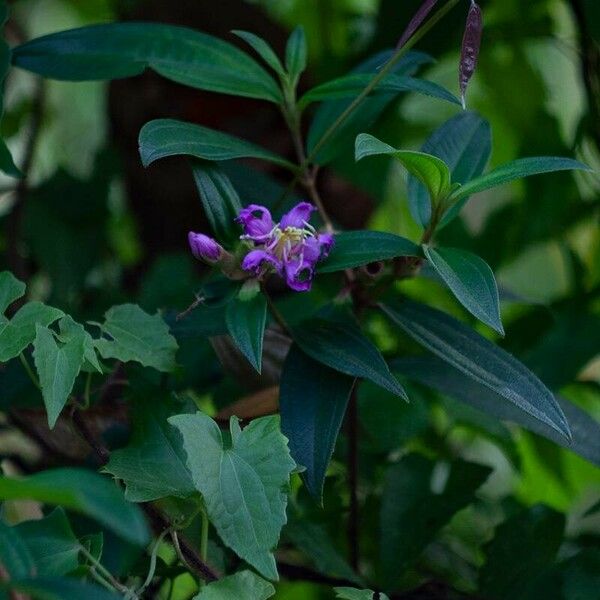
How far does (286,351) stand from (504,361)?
0.55 ft

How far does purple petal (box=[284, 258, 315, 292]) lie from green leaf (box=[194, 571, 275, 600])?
0.16 m

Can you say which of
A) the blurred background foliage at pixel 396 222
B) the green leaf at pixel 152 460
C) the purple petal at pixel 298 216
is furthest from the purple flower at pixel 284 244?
the blurred background foliage at pixel 396 222

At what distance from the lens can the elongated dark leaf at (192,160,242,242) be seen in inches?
23.2

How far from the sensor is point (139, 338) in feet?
1.93

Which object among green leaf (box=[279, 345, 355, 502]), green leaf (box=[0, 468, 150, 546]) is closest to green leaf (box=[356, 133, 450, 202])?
green leaf (box=[279, 345, 355, 502])

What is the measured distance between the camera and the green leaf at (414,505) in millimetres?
722

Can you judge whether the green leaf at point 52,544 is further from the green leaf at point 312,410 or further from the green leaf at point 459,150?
the green leaf at point 459,150

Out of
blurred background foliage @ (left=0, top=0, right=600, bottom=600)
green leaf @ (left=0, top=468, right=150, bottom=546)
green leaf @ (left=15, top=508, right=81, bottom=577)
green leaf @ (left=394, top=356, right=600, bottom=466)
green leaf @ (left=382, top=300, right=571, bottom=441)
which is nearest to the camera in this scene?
green leaf @ (left=0, top=468, right=150, bottom=546)

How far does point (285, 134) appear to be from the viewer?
3.78 feet

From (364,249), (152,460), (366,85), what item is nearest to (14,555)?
(152,460)

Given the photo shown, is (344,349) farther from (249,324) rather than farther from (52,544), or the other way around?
(52,544)

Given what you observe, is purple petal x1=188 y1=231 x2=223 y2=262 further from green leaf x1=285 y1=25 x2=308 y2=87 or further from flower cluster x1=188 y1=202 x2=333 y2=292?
green leaf x1=285 y1=25 x2=308 y2=87

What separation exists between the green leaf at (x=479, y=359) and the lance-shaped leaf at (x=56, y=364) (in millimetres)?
204

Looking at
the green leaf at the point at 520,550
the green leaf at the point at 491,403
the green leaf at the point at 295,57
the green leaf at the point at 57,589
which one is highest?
the green leaf at the point at 295,57
